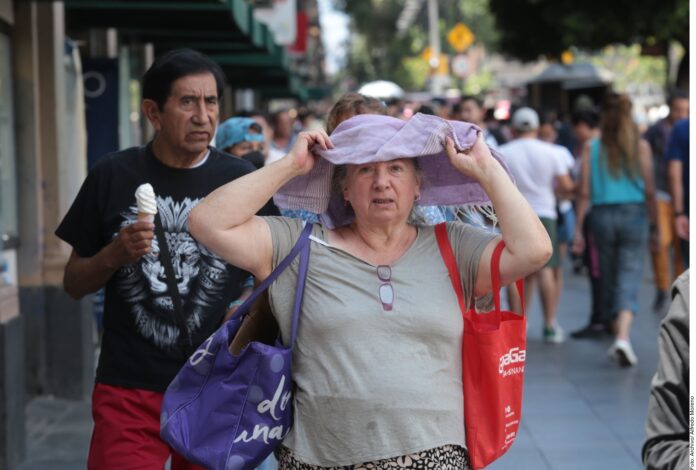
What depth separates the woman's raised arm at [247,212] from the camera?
331 cm

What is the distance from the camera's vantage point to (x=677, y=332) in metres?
2.41

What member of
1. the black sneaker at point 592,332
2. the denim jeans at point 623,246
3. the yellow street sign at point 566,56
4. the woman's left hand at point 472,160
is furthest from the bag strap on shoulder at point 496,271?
the yellow street sign at point 566,56

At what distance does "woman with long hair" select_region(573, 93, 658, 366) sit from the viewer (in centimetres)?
944

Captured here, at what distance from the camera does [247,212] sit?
332 cm

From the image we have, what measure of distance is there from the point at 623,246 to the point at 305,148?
6587mm

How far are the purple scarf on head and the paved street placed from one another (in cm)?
335

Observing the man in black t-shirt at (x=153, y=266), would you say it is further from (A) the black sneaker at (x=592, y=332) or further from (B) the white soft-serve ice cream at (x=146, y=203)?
(A) the black sneaker at (x=592, y=332)

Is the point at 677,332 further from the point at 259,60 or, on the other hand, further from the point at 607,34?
the point at 607,34

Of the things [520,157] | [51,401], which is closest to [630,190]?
[520,157]

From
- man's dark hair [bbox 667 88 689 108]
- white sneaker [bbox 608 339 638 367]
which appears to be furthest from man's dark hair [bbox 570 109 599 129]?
white sneaker [bbox 608 339 638 367]

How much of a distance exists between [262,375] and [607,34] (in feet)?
78.8

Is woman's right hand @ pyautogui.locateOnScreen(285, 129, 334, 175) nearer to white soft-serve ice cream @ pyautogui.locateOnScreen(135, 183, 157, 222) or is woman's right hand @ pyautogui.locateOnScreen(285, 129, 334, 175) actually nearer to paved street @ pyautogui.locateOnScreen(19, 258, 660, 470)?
white soft-serve ice cream @ pyautogui.locateOnScreen(135, 183, 157, 222)

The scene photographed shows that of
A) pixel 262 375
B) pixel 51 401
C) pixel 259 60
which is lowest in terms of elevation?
pixel 51 401

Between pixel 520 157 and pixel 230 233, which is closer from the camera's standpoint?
pixel 230 233
